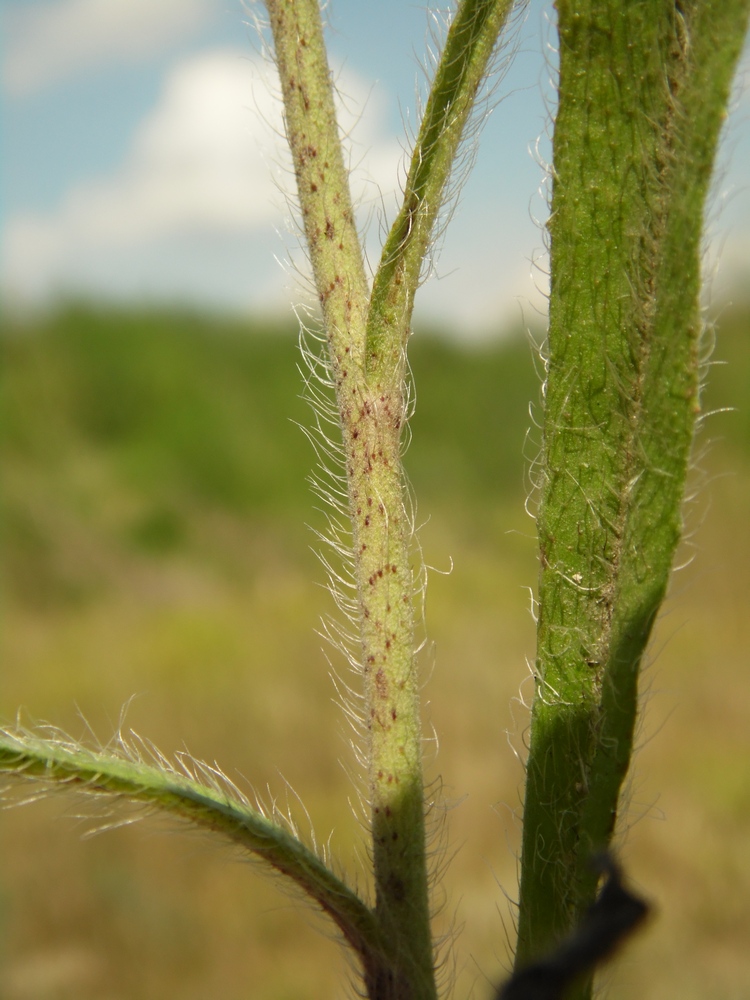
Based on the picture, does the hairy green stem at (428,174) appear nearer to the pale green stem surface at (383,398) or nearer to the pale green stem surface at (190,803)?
the pale green stem surface at (383,398)

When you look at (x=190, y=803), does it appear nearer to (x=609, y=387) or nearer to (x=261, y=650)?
(x=609, y=387)

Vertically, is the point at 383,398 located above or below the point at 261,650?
above

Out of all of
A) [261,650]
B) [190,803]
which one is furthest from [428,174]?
[261,650]

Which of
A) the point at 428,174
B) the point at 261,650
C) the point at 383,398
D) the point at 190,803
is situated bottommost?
the point at 261,650

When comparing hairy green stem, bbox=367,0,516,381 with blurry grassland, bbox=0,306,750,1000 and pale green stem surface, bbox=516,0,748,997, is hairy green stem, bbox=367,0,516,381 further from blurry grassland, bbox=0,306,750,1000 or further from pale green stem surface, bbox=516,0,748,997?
blurry grassland, bbox=0,306,750,1000

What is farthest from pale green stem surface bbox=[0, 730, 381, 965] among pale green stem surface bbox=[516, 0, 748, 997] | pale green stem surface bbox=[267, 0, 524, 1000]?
pale green stem surface bbox=[516, 0, 748, 997]

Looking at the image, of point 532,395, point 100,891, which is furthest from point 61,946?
point 532,395

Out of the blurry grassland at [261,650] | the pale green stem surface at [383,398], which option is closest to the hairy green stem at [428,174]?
the pale green stem surface at [383,398]
